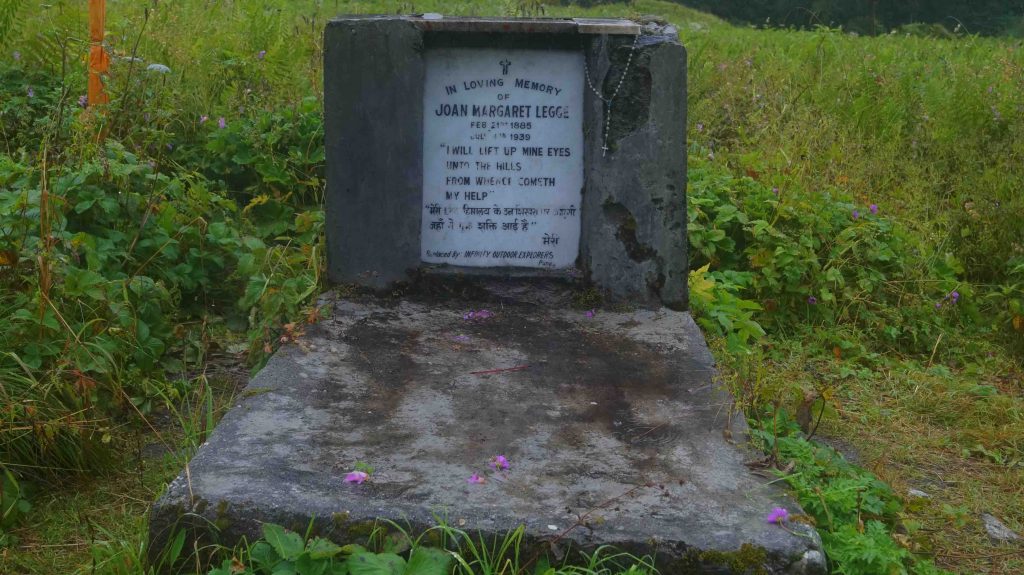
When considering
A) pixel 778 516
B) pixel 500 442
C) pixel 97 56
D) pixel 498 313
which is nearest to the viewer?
pixel 778 516

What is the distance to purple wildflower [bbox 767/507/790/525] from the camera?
2414 millimetres

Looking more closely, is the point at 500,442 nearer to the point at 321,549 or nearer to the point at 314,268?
the point at 321,549

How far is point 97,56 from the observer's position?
4906mm

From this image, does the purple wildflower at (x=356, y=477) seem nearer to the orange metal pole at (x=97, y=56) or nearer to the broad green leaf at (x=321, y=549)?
the broad green leaf at (x=321, y=549)

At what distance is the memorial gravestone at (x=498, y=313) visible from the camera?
2.53 metres

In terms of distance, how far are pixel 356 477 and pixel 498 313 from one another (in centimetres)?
145

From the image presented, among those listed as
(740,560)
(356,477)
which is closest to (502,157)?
(356,477)

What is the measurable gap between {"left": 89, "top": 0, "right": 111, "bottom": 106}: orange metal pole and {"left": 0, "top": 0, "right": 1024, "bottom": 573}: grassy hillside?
0.27 feet

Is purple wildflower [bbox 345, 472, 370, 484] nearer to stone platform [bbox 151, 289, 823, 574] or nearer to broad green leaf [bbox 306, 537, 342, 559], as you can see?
stone platform [bbox 151, 289, 823, 574]

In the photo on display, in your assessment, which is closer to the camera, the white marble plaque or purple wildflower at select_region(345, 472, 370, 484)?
purple wildflower at select_region(345, 472, 370, 484)

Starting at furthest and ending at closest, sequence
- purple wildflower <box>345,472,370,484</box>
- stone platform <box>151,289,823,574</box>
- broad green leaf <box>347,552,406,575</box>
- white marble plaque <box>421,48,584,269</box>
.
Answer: white marble plaque <box>421,48,584,269</box> < purple wildflower <box>345,472,370,484</box> < stone platform <box>151,289,823,574</box> < broad green leaf <box>347,552,406,575</box>

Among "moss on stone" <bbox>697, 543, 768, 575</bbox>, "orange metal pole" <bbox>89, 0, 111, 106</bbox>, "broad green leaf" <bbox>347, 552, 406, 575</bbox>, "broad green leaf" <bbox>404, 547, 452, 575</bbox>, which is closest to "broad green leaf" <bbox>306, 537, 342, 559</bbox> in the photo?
"broad green leaf" <bbox>347, 552, 406, 575</bbox>

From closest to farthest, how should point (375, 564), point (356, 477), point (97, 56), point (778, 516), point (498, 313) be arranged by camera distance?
point (375, 564), point (778, 516), point (356, 477), point (498, 313), point (97, 56)

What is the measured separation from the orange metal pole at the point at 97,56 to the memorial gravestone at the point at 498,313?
1473 millimetres
